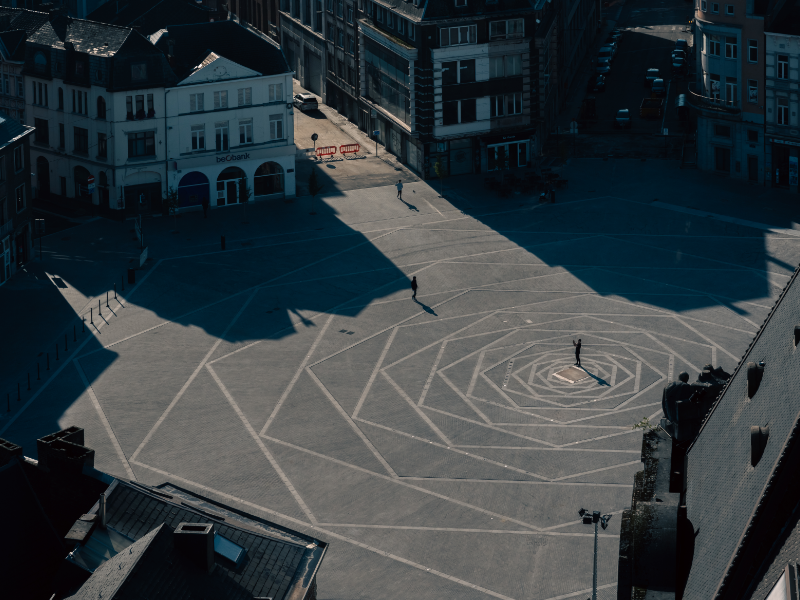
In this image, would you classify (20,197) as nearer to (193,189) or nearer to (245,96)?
(193,189)

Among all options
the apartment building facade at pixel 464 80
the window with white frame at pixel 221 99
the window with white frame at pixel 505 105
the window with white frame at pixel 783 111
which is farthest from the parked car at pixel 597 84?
the window with white frame at pixel 221 99

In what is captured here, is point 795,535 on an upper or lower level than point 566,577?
upper

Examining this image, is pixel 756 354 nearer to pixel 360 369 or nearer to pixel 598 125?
pixel 360 369

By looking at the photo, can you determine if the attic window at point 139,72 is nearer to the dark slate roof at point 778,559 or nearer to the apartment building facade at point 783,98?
the apartment building facade at point 783,98

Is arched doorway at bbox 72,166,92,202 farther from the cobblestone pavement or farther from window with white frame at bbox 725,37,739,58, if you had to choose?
window with white frame at bbox 725,37,739,58

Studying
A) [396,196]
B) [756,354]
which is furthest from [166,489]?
[396,196]

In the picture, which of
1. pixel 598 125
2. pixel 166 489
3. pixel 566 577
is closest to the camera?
pixel 166 489

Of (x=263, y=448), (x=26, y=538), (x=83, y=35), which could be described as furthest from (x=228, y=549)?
(x=83, y=35)
